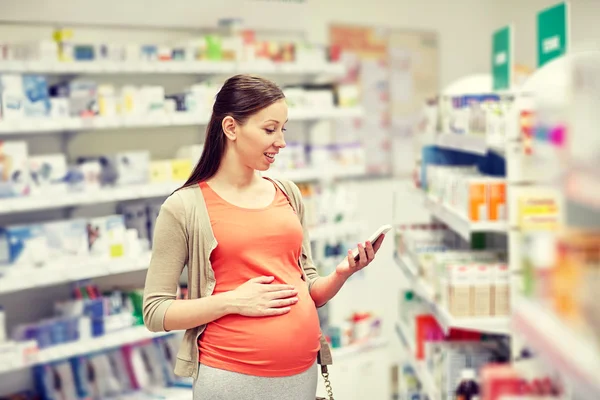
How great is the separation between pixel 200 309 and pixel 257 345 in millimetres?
202

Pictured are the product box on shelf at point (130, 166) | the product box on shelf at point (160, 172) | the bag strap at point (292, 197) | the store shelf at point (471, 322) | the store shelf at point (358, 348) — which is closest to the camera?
the bag strap at point (292, 197)

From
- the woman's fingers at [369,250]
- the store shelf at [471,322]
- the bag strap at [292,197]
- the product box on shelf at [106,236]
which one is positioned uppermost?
the bag strap at [292,197]

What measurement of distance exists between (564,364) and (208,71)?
3.97 metres

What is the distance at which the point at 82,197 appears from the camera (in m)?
4.43

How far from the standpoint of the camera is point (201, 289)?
251 cm

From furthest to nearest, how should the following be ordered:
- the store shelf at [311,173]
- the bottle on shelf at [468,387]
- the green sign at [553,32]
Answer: the store shelf at [311,173]
the green sign at [553,32]
the bottle on shelf at [468,387]

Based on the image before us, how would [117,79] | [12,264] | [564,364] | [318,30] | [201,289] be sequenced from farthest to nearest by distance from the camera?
[318,30], [117,79], [12,264], [201,289], [564,364]

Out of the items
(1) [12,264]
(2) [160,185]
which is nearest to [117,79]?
(2) [160,185]

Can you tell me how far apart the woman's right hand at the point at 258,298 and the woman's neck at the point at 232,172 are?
321 mm

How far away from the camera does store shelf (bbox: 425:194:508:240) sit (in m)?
3.55

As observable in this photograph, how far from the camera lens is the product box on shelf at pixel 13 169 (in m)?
4.20

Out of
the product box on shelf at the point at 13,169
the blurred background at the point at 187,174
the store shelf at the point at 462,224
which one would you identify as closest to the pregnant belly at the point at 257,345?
the blurred background at the point at 187,174

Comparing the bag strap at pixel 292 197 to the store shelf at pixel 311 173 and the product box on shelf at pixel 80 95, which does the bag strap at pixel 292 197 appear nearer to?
the product box on shelf at pixel 80 95

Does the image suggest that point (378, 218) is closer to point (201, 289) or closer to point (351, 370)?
point (351, 370)
